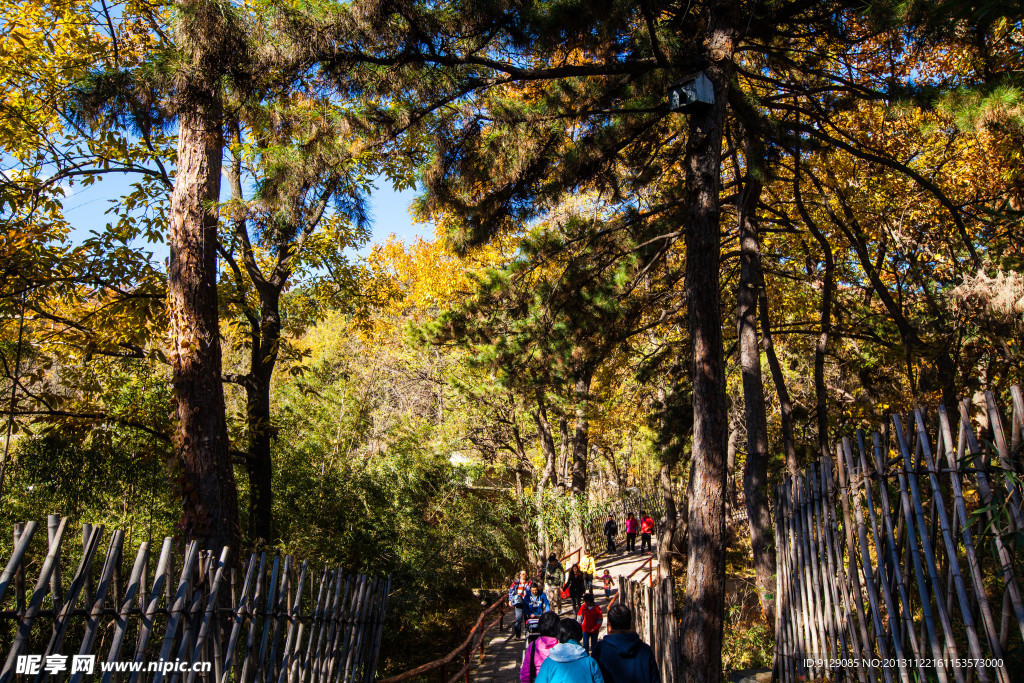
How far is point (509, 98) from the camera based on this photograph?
26.0 ft

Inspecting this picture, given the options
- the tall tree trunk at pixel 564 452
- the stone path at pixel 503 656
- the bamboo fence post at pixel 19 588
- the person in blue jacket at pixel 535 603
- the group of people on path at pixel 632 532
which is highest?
the tall tree trunk at pixel 564 452

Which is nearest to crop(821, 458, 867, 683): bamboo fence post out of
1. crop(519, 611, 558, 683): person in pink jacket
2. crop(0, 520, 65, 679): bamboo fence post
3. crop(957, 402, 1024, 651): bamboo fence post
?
crop(957, 402, 1024, 651): bamboo fence post

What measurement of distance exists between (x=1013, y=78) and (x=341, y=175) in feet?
20.4

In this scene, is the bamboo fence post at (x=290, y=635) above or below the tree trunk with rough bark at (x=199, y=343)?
below

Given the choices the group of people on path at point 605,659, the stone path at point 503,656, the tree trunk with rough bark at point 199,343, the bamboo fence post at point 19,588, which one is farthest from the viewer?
the stone path at point 503,656

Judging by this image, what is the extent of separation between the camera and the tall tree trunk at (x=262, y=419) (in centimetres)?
996

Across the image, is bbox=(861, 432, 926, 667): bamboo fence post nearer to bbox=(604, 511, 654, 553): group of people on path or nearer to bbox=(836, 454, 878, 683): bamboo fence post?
bbox=(836, 454, 878, 683): bamboo fence post

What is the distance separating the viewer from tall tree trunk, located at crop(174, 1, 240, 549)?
18.7 feet

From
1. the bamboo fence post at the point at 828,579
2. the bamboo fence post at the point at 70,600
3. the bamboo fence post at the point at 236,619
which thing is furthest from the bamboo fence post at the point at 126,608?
the bamboo fence post at the point at 828,579

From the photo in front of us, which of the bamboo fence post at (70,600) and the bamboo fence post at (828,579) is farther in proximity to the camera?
the bamboo fence post at (828,579)

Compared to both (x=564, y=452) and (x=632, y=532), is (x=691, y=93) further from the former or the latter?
(x=632, y=532)

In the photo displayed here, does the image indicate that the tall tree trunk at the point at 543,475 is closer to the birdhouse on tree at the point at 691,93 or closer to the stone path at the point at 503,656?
the stone path at the point at 503,656

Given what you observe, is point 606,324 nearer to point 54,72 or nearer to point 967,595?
point 967,595

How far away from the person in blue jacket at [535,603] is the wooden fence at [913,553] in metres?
→ 5.55
